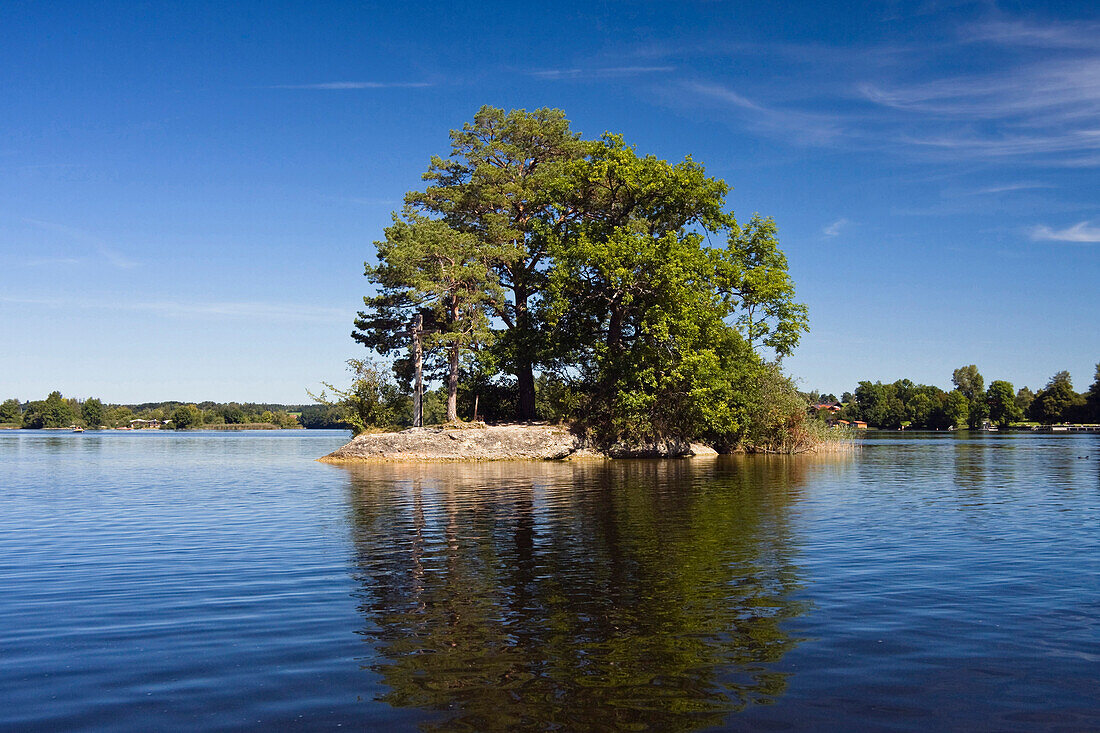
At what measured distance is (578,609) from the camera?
31.0 feet

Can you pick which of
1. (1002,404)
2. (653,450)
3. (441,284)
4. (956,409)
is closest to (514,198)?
(441,284)

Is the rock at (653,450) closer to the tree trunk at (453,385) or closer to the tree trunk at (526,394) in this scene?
the tree trunk at (526,394)

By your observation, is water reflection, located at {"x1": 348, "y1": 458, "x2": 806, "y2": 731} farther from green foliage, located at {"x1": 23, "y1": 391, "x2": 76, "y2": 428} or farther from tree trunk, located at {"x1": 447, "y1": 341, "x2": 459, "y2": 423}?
green foliage, located at {"x1": 23, "y1": 391, "x2": 76, "y2": 428}

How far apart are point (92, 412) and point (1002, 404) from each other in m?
220

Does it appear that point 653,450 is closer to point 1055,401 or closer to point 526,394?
point 526,394

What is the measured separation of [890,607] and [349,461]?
38361 millimetres

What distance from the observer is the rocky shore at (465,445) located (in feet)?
144

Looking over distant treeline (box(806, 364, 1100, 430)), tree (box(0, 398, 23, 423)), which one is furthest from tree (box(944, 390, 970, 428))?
tree (box(0, 398, 23, 423))

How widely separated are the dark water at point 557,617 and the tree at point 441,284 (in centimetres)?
2549

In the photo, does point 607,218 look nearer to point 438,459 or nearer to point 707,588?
point 438,459

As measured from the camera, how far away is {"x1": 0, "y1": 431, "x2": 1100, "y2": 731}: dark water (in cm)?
629

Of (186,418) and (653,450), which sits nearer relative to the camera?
(653,450)

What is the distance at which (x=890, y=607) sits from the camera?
31.2ft

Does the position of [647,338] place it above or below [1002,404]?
above
